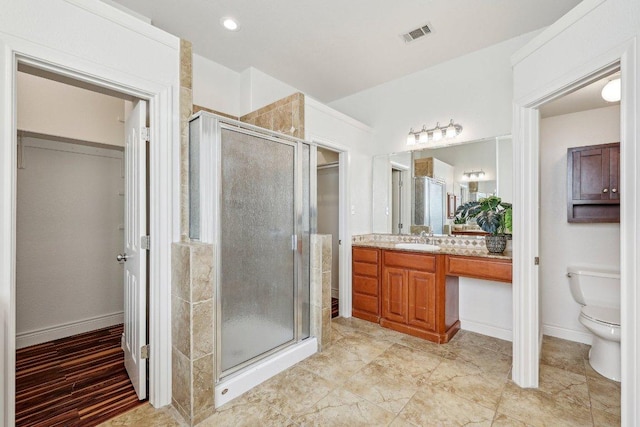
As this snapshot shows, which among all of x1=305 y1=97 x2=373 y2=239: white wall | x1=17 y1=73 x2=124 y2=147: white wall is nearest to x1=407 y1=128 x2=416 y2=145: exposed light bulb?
x1=305 y1=97 x2=373 y2=239: white wall

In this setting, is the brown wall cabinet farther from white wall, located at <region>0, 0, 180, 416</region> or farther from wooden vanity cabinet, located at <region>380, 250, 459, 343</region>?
white wall, located at <region>0, 0, 180, 416</region>

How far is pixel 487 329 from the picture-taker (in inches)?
121

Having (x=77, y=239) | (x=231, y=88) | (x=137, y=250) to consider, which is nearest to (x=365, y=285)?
(x=137, y=250)

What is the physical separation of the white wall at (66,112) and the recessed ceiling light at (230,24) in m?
1.43

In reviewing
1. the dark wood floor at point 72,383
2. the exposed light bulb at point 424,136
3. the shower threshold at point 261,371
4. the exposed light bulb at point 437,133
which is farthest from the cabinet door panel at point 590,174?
the dark wood floor at point 72,383

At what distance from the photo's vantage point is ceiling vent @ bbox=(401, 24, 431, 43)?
2771 mm

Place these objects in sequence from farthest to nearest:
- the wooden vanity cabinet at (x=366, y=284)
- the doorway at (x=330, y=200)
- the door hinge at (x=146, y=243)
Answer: the doorway at (x=330, y=200) → the wooden vanity cabinet at (x=366, y=284) → the door hinge at (x=146, y=243)

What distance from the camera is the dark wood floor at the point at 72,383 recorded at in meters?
1.83

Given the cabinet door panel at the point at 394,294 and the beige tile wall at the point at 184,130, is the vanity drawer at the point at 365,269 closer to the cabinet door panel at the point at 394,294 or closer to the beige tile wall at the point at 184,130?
the cabinet door panel at the point at 394,294

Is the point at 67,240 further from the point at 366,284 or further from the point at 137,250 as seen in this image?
the point at 366,284

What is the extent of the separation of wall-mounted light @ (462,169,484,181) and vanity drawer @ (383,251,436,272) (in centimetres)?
101

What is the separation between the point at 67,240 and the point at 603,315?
16.0 feet

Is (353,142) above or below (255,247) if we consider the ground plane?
above

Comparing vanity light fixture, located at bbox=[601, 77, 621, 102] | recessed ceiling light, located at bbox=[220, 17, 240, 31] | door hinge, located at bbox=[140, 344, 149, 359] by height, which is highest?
recessed ceiling light, located at bbox=[220, 17, 240, 31]
